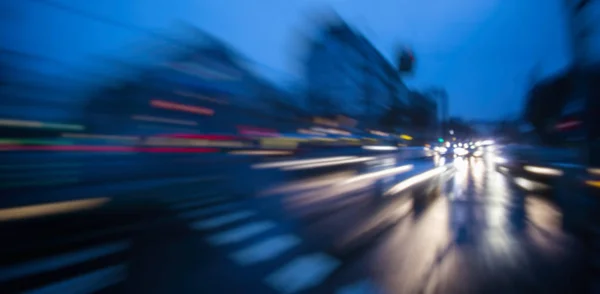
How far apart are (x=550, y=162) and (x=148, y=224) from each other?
1169 cm

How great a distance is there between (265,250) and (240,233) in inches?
37.4

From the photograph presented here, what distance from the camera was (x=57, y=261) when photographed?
4.11 metres

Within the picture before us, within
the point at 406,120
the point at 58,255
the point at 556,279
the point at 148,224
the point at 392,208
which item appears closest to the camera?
the point at 556,279

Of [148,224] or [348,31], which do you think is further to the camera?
[348,31]

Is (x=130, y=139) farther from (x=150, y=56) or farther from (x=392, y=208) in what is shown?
(x=392, y=208)

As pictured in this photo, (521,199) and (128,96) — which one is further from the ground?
(128,96)

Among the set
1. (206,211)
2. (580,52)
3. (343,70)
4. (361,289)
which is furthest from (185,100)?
(343,70)

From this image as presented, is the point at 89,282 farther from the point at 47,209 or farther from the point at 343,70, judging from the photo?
the point at 343,70

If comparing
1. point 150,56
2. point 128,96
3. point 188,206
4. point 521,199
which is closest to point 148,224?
point 188,206

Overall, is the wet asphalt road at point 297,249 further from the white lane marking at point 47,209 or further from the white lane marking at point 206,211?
the white lane marking at point 47,209

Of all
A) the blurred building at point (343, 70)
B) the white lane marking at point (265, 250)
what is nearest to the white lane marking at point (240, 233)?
the white lane marking at point (265, 250)

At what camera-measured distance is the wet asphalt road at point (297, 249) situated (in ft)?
11.5

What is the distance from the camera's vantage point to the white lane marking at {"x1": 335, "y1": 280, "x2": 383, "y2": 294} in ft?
10.9

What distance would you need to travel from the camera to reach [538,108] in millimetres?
40750
